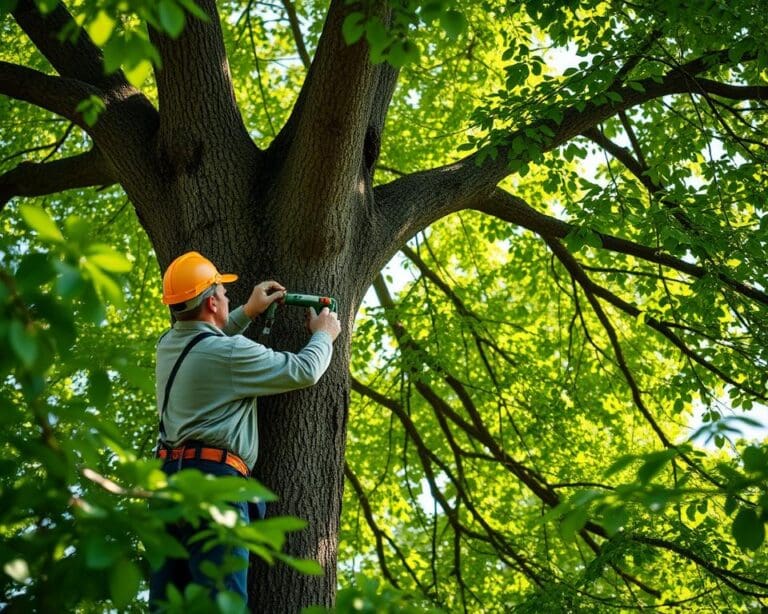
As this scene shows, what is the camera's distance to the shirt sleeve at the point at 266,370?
396 cm

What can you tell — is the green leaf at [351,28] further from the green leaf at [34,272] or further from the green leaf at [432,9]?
the green leaf at [34,272]

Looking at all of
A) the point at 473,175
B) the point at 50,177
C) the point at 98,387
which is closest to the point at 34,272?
the point at 98,387

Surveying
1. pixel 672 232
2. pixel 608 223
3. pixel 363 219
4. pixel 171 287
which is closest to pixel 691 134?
pixel 608 223

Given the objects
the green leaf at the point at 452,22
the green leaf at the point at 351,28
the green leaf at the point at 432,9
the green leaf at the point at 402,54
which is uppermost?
the green leaf at the point at 351,28

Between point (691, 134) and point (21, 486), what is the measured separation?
21.3 feet

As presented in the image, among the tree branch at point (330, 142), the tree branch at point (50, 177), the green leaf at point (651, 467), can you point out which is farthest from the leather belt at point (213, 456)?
the tree branch at point (50, 177)

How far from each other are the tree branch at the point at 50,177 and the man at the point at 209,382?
7.11ft

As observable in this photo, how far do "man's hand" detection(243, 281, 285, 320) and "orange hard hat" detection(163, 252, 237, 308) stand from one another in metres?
0.16

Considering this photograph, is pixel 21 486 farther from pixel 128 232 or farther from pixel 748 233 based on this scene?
pixel 128 232

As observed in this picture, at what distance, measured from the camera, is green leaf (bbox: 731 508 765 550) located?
2195mm

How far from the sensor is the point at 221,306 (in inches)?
168

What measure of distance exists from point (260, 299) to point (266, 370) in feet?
1.45

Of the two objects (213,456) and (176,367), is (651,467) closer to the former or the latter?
(213,456)

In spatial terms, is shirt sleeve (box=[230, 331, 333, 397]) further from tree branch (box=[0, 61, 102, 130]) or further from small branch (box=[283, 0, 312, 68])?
small branch (box=[283, 0, 312, 68])
